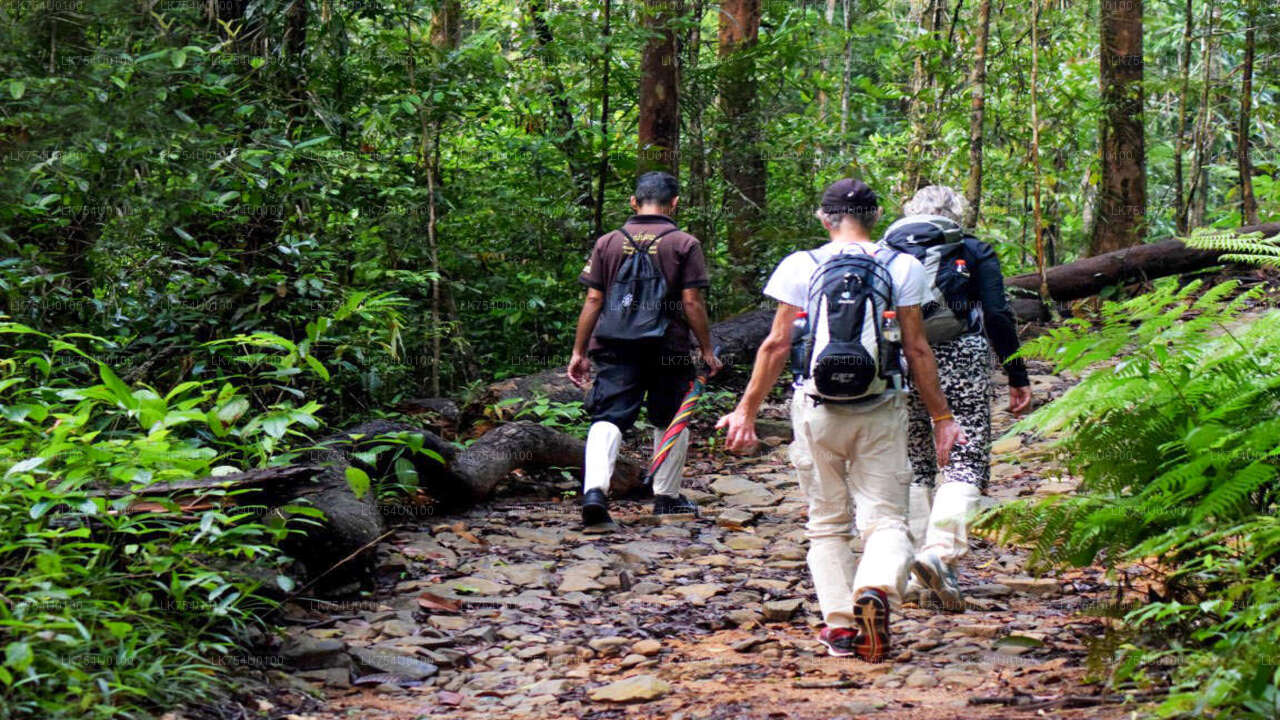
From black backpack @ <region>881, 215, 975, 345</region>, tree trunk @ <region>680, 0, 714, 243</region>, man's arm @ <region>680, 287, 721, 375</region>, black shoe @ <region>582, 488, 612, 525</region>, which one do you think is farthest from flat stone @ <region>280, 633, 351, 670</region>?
tree trunk @ <region>680, 0, 714, 243</region>

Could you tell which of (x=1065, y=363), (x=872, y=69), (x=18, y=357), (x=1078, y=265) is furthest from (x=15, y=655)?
(x=872, y=69)

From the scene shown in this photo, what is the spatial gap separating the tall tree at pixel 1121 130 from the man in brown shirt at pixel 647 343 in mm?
9596

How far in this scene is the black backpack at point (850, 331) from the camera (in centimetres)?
464

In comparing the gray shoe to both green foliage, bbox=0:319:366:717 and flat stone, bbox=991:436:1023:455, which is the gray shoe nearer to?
green foliage, bbox=0:319:366:717

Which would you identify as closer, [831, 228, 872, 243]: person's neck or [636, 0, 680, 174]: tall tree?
[831, 228, 872, 243]: person's neck

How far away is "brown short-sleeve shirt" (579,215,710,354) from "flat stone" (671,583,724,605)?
1975 millimetres

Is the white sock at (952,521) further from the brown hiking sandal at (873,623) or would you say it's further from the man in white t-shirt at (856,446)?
the brown hiking sandal at (873,623)

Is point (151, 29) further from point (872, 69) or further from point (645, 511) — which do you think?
point (872, 69)

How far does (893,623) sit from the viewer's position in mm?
5438

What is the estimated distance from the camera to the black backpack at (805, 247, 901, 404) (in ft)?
15.2

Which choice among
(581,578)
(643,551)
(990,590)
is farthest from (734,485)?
(990,590)

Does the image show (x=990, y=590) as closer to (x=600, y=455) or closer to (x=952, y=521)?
(x=952, y=521)

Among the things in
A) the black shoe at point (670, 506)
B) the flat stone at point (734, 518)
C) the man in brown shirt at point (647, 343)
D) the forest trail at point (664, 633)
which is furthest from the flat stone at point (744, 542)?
the man in brown shirt at point (647, 343)

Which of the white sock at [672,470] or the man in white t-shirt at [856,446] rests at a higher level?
the man in white t-shirt at [856,446]
